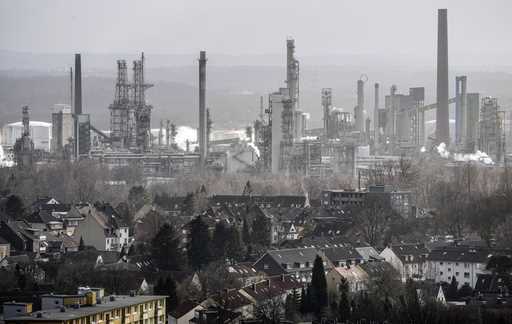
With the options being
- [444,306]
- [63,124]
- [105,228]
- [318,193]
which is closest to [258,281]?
[444,306]

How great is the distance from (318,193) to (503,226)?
20.7 metres

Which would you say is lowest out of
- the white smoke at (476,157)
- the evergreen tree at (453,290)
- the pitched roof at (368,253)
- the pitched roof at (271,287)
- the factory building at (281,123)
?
the evergreen tree at (453,290)

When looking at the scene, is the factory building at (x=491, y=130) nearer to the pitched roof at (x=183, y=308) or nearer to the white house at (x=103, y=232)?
the white house at (x=103, y=232)

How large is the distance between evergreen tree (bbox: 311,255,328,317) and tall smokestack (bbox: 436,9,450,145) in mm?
59658

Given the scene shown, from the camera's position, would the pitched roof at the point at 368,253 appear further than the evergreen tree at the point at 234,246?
Yes

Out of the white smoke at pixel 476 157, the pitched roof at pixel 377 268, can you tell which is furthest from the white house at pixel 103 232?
the white smoke at pixel 476 157

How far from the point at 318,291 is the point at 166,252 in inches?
230

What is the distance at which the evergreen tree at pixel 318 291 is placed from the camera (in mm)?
27578

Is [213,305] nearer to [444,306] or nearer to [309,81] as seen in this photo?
[444,306]

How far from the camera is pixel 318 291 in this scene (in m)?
28.6

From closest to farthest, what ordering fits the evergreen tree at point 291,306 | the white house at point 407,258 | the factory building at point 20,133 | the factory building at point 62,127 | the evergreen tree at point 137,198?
the evergreen tree at point 291,306 → the white house at point 407,258 → the evergreen tree at point 137,198 → the factory building at point 62,127 → the factory building at point 20,133

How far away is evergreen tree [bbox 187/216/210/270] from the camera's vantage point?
34.7 m

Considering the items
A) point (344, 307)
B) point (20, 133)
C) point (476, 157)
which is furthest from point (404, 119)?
point (344, 307)

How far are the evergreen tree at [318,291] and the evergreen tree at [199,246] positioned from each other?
5109 millimetres
